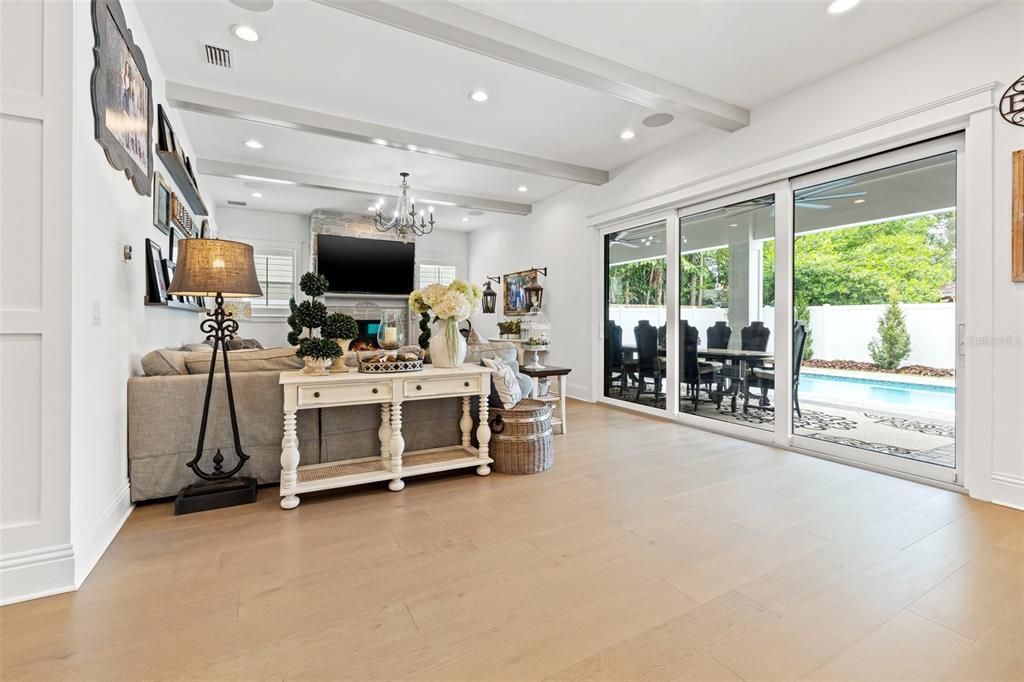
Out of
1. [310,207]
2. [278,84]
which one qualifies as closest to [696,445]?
[278,84]

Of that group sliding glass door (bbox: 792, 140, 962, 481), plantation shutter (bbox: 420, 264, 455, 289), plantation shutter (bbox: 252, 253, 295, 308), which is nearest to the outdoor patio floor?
sliding glass door (bbox: 792, 140, 962, 481)

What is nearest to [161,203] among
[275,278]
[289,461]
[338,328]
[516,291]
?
[338,328]

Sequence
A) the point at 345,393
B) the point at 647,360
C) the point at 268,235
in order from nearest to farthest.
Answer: the point at 345,393, the point at 647,360, the point at 268,235

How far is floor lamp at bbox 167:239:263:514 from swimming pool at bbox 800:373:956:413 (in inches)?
168

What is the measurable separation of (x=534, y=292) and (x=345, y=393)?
4.81 metres

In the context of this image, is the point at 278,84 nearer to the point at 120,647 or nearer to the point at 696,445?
the point at 120,647

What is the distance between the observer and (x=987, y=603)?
1.67 m

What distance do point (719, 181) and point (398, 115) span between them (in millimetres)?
3125

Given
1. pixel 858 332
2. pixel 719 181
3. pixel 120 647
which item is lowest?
pixel 120 647

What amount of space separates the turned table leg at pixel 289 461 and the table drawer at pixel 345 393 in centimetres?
12

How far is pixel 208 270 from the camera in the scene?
243cm

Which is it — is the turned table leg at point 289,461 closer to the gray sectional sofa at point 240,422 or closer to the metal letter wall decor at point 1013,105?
the gray sectional sofa at point 240,422

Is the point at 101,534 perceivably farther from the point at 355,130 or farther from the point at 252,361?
the point at 355,130

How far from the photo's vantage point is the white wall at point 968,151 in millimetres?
2633
